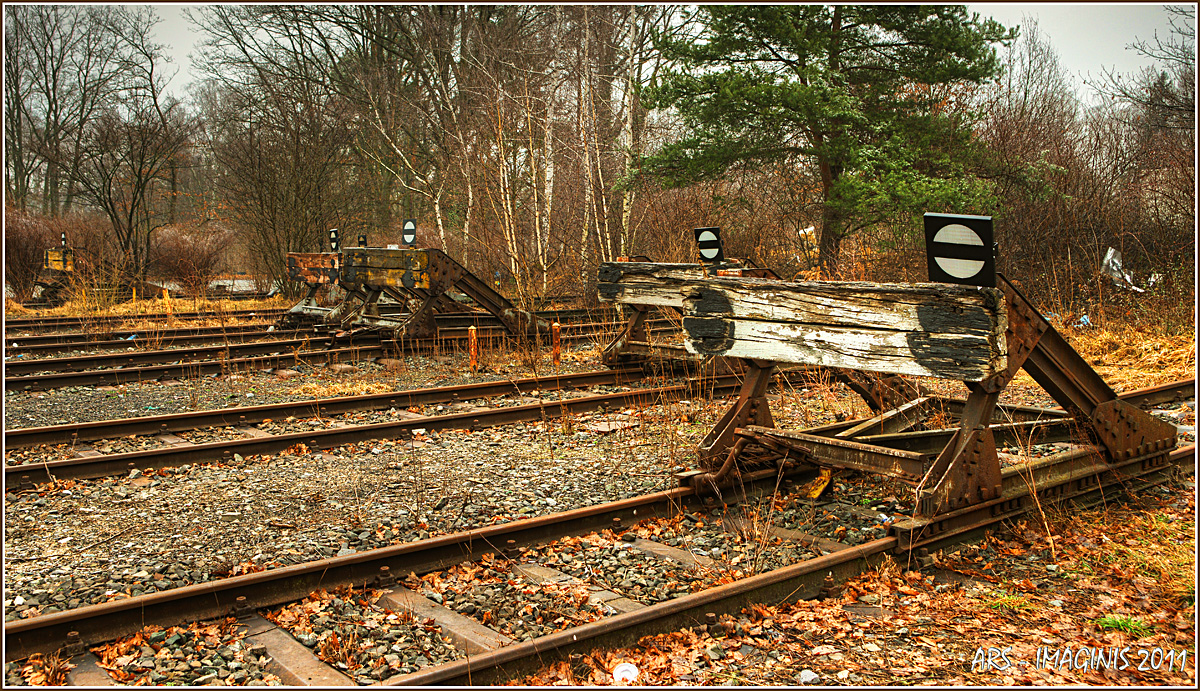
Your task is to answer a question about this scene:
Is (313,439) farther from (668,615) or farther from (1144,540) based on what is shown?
(1144,540)

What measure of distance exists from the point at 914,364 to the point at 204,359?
35.1 feet

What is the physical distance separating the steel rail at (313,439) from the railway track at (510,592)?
3006mm

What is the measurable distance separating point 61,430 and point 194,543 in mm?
3704

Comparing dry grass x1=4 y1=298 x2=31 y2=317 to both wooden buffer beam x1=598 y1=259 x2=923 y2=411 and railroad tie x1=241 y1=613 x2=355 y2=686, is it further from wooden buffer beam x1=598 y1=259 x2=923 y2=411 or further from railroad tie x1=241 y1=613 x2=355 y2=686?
railroad tie x1=241 y1=613 x2=355 y2=686

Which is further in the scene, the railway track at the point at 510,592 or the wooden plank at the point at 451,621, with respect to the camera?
the wooden plank at the point at 451,621

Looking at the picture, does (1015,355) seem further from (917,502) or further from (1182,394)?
(1182,394)

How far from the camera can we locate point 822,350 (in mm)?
4871

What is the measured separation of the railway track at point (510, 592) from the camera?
3.60 meters

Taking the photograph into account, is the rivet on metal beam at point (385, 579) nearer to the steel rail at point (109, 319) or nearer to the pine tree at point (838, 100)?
the pine tree at point (838, 100)

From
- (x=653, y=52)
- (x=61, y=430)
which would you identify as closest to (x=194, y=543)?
(x=61, y=430)

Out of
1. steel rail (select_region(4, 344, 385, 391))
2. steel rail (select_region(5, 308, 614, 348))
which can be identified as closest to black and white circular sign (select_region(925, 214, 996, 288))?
steel rail (select_region(4, 344, 385, 391))

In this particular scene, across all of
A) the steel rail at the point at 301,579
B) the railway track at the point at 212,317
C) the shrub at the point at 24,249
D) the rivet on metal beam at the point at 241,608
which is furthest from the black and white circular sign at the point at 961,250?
the shrub at the point at 24,249

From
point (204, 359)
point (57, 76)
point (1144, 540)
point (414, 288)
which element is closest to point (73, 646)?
point (1144, 540)

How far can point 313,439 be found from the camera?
7.46 meters
